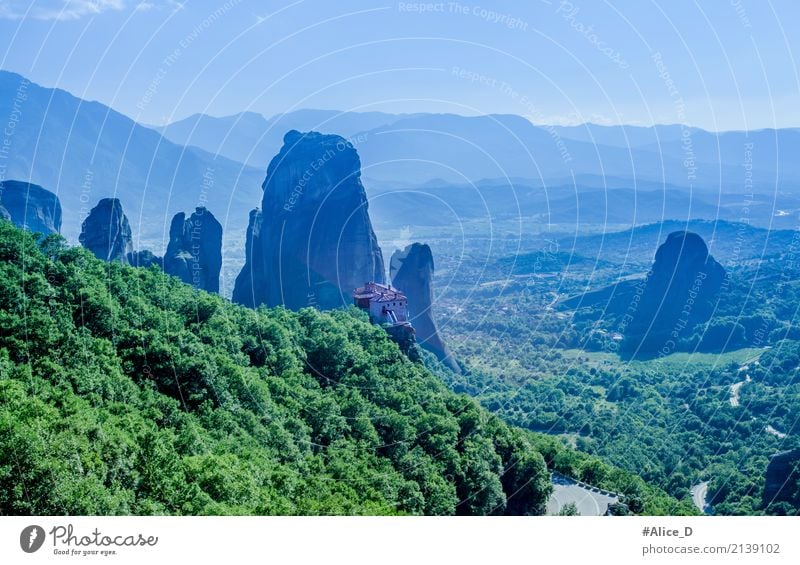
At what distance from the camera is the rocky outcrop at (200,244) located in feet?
147

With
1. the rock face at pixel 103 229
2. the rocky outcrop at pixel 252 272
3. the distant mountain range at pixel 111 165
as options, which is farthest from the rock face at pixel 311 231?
the distant mountain range at pixel 111 165

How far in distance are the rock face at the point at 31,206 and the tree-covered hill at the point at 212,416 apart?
20531mm

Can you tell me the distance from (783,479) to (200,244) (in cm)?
3350

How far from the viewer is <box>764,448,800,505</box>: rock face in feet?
74.2

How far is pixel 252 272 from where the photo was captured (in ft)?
153

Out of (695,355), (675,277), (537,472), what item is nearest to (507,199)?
(675,277)

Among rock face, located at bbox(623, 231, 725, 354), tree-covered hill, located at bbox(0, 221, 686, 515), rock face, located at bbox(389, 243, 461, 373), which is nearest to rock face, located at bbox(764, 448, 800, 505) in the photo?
tree-covered hill, located at bbox(0, 221, 686, 515)

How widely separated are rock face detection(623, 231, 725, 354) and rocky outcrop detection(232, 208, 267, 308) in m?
28.0

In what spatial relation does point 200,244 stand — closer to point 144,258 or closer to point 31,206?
point 144,258

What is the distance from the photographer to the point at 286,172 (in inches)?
1821

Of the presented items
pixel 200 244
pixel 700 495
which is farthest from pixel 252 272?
pixel 700 495

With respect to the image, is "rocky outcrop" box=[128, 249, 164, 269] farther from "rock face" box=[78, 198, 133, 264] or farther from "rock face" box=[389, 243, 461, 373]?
"rock face" box=[389, 243, 461, 373]

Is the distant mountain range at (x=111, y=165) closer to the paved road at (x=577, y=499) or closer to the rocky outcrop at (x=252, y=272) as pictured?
the rocky outcrop at (x=252, y=272)

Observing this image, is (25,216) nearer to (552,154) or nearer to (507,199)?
(507,199)
